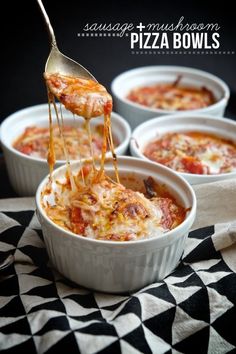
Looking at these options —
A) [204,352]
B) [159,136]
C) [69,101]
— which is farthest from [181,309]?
[159,136]

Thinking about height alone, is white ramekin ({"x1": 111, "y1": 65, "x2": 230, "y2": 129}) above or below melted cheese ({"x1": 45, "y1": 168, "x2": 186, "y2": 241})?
below

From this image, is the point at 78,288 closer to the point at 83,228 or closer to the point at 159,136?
the point at 83,228

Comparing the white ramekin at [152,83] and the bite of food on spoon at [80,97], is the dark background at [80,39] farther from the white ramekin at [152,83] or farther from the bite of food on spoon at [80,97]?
the bite of food on spoon at [80,97]

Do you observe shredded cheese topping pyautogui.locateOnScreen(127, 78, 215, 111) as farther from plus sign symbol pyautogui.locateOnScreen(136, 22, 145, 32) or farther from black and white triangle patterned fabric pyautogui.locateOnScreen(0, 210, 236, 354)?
black and white triangle patterned fabric pyautogui.locateOnScreen(0, 210, 236, 354)

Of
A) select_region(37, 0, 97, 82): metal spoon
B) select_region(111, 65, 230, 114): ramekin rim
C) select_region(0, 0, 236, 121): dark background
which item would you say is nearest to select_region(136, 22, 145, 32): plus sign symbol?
select_region(0, 0, 236, 121): dark background

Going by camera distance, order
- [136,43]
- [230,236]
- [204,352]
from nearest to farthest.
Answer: [204,352] → [230,236] → [136,43]

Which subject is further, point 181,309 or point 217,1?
point 217,1

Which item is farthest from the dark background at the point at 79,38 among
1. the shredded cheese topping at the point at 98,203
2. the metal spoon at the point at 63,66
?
the shredded cheese topping at the point at 98,203

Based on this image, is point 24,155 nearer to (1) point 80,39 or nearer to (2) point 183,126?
(2) point 183,126
